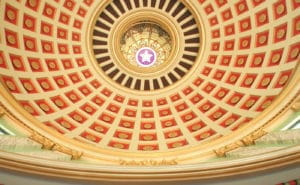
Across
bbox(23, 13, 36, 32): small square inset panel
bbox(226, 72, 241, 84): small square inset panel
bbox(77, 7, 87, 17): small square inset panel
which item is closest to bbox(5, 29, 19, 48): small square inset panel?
bbox(23, 13, 36, 32): small square inset panel

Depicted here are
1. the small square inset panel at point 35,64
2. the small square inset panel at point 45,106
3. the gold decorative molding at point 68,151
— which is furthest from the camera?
the small square inset panel at point 35,64

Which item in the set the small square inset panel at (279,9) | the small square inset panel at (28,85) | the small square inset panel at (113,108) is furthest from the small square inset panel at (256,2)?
the small square inset panel at (28,85)

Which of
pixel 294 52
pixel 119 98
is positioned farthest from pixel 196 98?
pixel 294 52

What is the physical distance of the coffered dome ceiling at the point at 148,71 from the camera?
1633cm

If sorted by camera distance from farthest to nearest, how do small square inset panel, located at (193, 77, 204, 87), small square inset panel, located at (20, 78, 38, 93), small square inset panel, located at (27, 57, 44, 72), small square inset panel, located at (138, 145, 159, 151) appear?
small square inset panel, located at (193, 77, 204, 87)
small square inset panel, located at (138, 145, 159, 151)
small square inset panel, located at (27, 57, 44, 72)
small square inset panel, located at (20, 78, 38, 93)

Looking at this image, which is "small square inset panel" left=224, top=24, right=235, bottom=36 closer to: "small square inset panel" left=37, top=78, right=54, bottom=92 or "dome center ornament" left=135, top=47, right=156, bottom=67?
"dome center ornament" left=135, top=47, right=156, bottom=67

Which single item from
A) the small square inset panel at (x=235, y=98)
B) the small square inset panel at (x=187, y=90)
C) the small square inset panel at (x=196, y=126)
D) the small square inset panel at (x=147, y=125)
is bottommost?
the small square inset panel at (x=196, y=126)

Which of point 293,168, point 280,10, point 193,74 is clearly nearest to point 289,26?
point 280,10

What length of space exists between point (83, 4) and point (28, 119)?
7.62 metres

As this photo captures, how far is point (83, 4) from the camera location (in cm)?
1958

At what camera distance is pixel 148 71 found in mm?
22062

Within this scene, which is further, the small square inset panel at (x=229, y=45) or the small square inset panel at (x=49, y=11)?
the small square inset panel at (x=229, y=45)

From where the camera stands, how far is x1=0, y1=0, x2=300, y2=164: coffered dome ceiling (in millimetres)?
16328

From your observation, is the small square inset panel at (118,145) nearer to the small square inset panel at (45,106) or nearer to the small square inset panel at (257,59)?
the small square inset panel at (45,106)
